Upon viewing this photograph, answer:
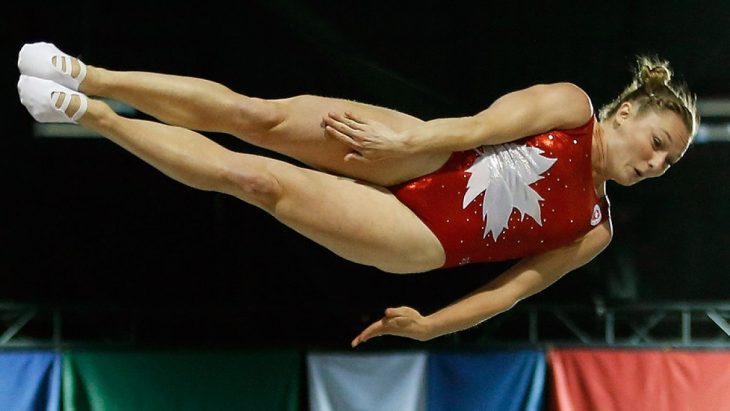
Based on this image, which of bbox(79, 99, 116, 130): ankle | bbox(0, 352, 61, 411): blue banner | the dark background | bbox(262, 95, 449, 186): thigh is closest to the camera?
bbox(79, 99, 116, 130): ankle

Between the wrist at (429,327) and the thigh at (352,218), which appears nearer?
the thigh at (352,218)

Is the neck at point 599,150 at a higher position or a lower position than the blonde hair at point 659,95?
lower

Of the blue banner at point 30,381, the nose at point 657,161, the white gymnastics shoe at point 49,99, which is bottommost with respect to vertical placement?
the blue banner at point 30,381

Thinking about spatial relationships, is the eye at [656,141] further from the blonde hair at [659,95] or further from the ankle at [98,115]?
the ankle at [98,115]

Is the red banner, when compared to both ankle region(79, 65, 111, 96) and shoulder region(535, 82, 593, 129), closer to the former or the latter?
shoulder region(535, 82, 593, 129)

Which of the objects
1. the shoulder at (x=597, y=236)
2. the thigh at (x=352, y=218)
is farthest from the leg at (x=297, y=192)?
the shoulder at (x=597, y=236)

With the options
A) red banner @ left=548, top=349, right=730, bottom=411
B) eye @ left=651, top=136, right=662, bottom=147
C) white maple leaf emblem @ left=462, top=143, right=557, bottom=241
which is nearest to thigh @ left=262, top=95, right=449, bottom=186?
white maple leaf emblem @ left=462, top=143, right=557, bottom=241

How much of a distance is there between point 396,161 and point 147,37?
216cm

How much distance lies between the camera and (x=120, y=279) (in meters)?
4.04

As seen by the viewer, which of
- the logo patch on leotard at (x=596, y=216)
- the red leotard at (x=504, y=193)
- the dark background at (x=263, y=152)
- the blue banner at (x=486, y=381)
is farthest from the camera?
the dark background at (x=263, y=152)

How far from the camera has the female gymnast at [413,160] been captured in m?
2.04

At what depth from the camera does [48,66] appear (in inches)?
80.8

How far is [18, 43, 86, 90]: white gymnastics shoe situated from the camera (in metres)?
2.05

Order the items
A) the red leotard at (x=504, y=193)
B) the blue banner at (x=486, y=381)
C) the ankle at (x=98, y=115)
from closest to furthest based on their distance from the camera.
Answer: the ankle at (x=98, y=115) → the red leotard at (x=504, y=193) → the blue banner at (x=486, y=381)
